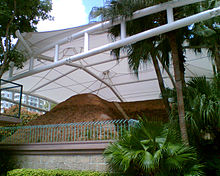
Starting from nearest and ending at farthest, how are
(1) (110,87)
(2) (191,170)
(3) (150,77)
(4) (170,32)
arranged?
(2) (191,170), (4) (170,32), (3) (150,77), (1) (110,87)

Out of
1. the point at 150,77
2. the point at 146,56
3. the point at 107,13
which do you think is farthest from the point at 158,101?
the point at 107,13

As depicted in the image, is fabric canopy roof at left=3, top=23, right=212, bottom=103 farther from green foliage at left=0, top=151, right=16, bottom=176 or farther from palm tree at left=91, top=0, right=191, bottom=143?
green foliage at left=0, top=151, right=16, bottom=176

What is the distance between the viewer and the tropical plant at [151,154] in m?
6.24

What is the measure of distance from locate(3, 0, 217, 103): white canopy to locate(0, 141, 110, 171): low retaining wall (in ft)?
12.7

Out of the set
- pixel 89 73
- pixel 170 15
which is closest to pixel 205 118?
pixel 170 15

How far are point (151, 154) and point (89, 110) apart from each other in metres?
6.74

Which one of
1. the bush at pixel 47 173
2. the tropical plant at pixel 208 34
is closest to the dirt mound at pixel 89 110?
the bush at pixel 47 173

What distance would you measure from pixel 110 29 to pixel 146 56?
2.18 metres

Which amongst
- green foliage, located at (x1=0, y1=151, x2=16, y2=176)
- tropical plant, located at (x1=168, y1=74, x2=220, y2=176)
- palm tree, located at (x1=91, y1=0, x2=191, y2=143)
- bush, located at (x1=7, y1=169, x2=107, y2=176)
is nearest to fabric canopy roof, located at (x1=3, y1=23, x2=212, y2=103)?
palm tree, located at (x1=91, y1=0, x2=191, y2=143)

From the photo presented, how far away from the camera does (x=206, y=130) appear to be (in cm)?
865

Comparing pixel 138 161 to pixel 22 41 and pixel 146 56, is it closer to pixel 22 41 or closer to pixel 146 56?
pixel 146 56

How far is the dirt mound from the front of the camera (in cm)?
1230

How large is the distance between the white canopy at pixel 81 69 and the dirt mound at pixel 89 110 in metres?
2.38

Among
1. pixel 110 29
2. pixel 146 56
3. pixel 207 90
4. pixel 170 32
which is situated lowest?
pixel 207 90
